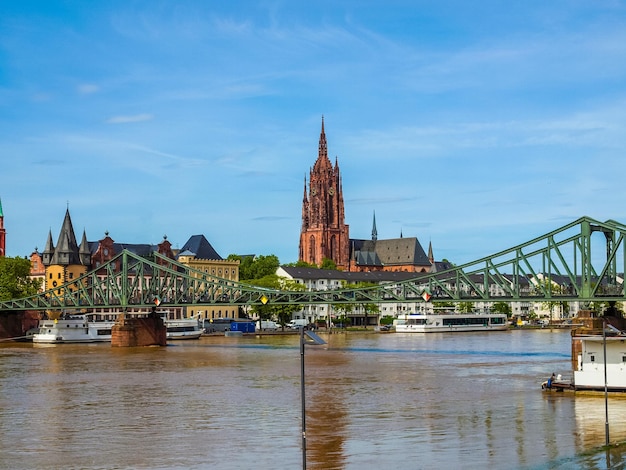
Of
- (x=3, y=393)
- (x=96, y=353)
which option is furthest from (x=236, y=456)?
(x=96, y=353)

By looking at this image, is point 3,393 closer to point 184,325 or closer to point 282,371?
point 282,371

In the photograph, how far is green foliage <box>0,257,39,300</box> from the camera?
150 meters

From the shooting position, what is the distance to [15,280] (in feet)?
506

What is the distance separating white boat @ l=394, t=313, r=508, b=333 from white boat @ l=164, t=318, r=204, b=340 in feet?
139

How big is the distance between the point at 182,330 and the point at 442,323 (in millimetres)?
56621

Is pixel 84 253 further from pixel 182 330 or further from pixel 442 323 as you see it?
pixel 442 323

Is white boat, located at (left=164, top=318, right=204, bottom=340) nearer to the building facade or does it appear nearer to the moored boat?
the building facade

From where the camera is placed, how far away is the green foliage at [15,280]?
15038 centimetres

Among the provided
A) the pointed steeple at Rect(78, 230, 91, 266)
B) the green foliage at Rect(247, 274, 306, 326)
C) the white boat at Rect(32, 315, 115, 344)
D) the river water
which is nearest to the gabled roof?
the green foliage at Rect(247, 274, 306, 326)

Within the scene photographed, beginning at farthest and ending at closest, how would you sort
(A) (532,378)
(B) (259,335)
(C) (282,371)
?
(B) (259,335), (C) (282,371), (A) (532,378)

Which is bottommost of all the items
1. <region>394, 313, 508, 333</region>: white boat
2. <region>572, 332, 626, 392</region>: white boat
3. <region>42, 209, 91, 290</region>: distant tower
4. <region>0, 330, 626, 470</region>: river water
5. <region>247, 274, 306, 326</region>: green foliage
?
<region>0, 330, 626, 470</region>: river water

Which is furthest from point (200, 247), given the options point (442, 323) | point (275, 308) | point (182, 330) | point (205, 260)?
point (182, 330)

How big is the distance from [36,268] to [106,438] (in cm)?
13825

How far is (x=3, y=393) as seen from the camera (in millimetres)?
65312
